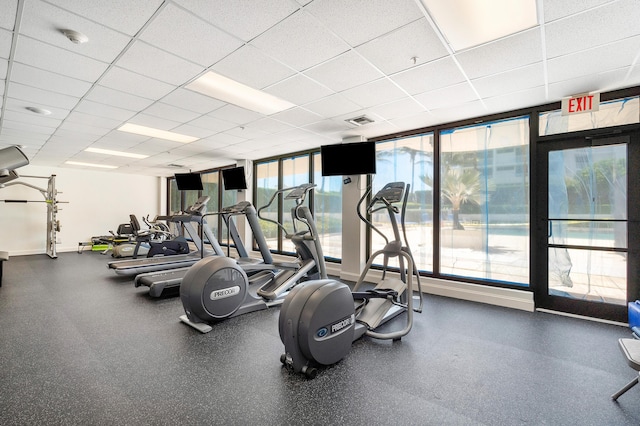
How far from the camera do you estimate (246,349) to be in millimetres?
2867

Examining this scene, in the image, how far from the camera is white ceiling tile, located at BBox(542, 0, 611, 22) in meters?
2.08

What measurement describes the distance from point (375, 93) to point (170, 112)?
295 cm

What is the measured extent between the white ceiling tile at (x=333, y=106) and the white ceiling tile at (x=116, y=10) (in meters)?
2.14

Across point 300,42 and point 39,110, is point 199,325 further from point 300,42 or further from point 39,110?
point 39,110

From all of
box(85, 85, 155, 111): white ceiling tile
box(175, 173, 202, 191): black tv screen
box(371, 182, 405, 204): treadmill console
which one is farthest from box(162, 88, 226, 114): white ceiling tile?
box(175, 173, 202, 191): black tv screen

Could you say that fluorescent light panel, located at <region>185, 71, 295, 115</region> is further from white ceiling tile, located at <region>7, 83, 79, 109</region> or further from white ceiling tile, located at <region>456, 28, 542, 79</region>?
white ceiling tile, located at <region>456, 28, 542, 79</region>

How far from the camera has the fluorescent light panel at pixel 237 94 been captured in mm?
3435

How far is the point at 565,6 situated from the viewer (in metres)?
2.12

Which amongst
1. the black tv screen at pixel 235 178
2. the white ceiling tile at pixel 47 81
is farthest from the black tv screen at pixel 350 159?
the white ceiling tile at pixel 47 81

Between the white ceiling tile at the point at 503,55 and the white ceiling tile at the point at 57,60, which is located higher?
the white ceiling tile at the point at 503,55

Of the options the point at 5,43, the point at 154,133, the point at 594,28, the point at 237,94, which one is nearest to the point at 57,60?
the point at 5,43

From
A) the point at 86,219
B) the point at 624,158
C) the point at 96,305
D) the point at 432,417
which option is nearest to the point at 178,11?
the point at 432,417

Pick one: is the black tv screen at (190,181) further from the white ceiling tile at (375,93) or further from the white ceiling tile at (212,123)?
the white ceiling tile at (375,93)

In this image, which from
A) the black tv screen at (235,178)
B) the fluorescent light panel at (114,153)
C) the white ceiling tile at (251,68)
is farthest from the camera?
the black tv screen at (235,178)
